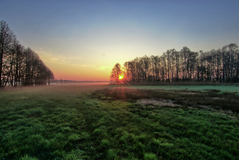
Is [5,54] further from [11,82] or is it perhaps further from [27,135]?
[27,135]

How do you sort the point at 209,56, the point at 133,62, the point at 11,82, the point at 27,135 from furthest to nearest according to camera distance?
the point at 133,62, the point at 209,56, the point at 11,82, the point at 27,135

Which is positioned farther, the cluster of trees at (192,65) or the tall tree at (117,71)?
the tall tree at (117,71)

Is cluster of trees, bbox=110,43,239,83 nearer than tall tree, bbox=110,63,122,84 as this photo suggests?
Yes

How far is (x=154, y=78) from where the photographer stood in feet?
229

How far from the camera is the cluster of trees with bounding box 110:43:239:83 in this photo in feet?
166

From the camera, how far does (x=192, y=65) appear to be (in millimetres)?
56031

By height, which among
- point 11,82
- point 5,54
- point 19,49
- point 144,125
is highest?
point 19,49

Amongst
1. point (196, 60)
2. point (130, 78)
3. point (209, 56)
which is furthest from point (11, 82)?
point (209, 56)

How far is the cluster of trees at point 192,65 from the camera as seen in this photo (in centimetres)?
5053

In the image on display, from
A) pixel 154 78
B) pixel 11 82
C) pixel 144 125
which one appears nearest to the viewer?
pixel 144 125

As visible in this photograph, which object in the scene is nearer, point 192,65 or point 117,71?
point 192,65

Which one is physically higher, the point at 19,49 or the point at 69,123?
the point at 19,49

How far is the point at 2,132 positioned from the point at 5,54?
38025 mm

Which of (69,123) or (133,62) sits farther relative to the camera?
(133,62)
